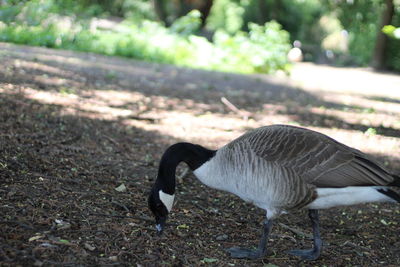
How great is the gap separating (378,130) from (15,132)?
19.2 ft

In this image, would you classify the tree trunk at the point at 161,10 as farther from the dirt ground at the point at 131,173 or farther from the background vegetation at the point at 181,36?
the dirt ground at the point at 131,173

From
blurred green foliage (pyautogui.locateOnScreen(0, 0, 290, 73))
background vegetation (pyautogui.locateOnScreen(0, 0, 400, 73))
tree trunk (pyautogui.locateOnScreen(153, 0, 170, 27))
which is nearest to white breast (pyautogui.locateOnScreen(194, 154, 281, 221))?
background vegetation (pyautogui.locateOnScreen(0, 0, 400, 73))

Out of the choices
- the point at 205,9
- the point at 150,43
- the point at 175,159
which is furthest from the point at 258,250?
the point at 205,9

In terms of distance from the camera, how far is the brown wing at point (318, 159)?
3371mm

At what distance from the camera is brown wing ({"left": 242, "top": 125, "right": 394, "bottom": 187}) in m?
3.37

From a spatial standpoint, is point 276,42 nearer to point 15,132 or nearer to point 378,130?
point 378,130

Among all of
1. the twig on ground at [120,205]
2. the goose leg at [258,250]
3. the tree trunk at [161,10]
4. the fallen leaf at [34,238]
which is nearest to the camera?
the fallen leaf at [34,238]

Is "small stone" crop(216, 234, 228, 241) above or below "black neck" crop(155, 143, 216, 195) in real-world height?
below

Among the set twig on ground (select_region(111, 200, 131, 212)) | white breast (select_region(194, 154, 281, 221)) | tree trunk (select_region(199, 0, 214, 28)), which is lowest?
twig on ground (select_region(111, 200, 131, 212))

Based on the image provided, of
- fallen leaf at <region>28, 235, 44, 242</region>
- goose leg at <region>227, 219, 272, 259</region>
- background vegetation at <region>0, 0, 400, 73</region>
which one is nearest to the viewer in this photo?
fallen leaf at <region>28, 235, 44, 242</region>

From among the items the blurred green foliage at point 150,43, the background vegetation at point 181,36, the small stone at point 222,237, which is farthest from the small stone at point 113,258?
the blurred green foliage at point 150,43

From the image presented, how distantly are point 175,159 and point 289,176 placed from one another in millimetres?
895

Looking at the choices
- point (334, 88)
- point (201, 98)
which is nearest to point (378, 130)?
point (201, 98)

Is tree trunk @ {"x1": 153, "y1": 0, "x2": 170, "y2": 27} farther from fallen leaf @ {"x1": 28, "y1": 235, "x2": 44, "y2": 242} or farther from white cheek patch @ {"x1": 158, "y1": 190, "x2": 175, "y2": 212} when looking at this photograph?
fallen leaf @ {"x1": 28, "y1": 235, "x2": 44, "y2": 242}
